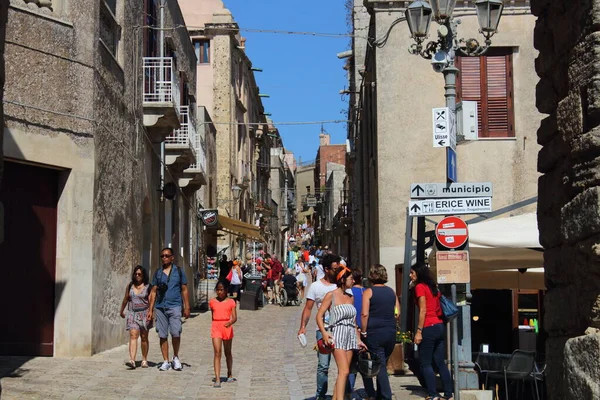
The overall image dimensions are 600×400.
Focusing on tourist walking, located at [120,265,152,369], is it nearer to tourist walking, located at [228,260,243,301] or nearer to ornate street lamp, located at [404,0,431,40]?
ornate street lamp, located at [404,0,431,40]

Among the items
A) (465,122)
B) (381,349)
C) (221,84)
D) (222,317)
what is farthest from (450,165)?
(221,84)

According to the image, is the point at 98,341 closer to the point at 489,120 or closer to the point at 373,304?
the point at 373,304

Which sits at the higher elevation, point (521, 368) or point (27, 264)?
point (27, 264)

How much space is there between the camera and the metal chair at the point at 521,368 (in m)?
10.2

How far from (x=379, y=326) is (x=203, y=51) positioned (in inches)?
1310

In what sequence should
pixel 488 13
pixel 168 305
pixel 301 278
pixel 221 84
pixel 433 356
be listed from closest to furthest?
pixel 433 356, pixel 488 13, pixel 168 305, pixel 301 278, pixel 221 84

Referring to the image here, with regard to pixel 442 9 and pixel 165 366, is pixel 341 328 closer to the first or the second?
pixel 165 366

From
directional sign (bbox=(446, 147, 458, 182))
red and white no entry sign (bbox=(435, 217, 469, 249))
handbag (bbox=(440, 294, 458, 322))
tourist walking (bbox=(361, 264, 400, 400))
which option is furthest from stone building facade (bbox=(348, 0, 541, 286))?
red and white no entry sign (bbox=(435, 217, 469, 249))

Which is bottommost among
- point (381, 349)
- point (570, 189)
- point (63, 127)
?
point (381, 349)

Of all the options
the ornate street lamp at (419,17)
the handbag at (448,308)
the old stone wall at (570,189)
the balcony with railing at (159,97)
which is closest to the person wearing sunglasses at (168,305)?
the handbag at (448,308)

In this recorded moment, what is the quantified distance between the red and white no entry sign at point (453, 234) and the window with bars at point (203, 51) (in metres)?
32.6

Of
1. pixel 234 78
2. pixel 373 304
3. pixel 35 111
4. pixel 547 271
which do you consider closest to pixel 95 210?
pixel 35 111

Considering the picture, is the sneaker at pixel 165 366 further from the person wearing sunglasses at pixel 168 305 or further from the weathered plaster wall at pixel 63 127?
the weathered plaster wall at pixel 63 127

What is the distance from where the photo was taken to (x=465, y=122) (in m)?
12.1
